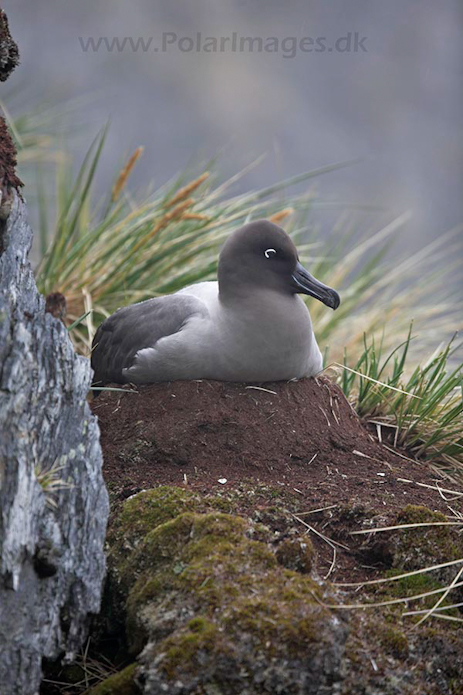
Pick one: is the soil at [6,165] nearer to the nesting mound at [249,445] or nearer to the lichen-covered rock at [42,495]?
the lichen-covered rock at [42,495]

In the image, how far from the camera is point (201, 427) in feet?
12.3

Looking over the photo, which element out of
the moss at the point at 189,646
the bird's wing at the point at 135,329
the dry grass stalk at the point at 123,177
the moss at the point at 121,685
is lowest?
the moss at the point at 121,685

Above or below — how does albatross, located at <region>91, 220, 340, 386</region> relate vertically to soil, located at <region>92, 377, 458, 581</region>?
above

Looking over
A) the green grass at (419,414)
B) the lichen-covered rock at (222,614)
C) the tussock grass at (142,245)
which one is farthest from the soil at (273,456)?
the tussock grass at (142,245)

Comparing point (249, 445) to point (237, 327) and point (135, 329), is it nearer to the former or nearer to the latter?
point (237, 327)

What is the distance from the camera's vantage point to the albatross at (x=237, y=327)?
399 centimetres

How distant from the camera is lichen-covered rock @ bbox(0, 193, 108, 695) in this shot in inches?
91.7

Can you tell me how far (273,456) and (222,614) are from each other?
1.40 m

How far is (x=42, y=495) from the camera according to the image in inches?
95.0

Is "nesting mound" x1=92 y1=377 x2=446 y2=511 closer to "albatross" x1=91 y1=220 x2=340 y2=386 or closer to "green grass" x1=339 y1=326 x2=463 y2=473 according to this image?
"albatross" x1=91 y1=220 x2=340 y2=386

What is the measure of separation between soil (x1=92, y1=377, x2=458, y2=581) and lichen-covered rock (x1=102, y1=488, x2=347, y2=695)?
0.39 metres

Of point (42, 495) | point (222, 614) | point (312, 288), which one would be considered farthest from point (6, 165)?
A: point (222, 614)

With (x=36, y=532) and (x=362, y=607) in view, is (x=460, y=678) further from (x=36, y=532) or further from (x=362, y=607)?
(x=36, y=532)

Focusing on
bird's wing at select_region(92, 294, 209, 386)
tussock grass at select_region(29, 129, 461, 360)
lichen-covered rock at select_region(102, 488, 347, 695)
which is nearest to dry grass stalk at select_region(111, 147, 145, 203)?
tussock grass at select_region(29, 129, 461, 360)
